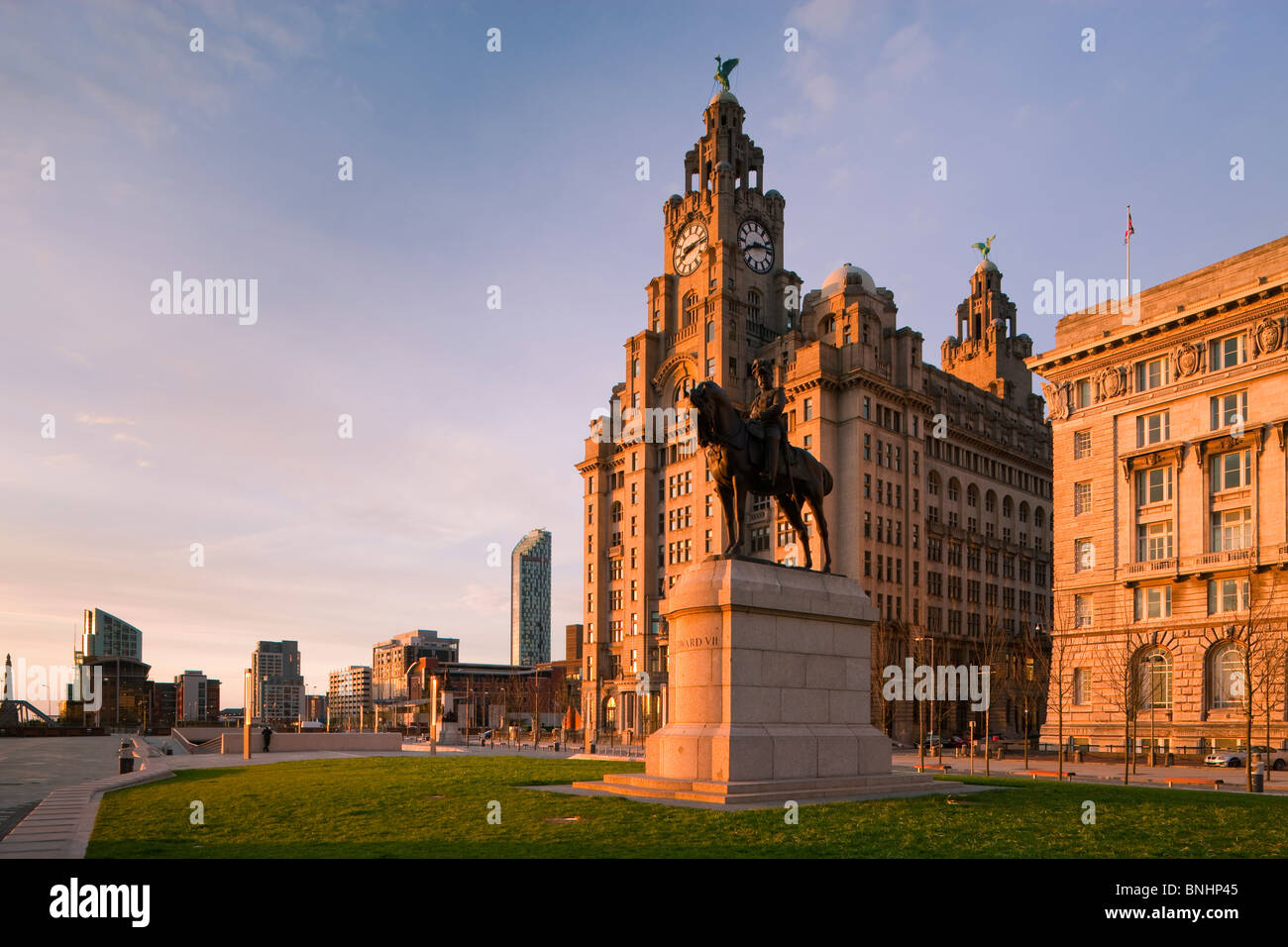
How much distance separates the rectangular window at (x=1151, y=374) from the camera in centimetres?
6288

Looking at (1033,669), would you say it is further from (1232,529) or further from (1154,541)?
(1232,529)

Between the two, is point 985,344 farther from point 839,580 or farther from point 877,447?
point 839,580

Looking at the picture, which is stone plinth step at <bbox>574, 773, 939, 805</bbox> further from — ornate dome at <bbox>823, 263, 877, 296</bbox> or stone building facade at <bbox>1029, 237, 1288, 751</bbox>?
ornate dome at <bbox>823, 263, 877, 296</bbox>

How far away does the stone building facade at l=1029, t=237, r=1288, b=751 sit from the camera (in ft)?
186

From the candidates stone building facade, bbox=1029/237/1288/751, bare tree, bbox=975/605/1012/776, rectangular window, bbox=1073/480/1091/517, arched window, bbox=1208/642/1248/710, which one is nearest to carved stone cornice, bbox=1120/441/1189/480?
stone building facade, bbox=1029/237/1288/751

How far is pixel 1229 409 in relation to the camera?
195 feet

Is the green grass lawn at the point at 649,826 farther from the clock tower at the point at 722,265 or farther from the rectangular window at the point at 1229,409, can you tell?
the clock tower at the point at 722,265

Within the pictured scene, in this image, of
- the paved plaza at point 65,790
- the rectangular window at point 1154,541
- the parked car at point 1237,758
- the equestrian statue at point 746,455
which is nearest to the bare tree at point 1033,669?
the rectangular window at point 1154,541

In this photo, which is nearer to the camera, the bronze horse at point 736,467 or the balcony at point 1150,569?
the bronze horse at point 736,467

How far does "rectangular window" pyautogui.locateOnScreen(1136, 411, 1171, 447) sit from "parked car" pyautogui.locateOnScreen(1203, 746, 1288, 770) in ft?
59.9

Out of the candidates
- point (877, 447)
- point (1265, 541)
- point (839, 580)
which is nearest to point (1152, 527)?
point (1265, 541)

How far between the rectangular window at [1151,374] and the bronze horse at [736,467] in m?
47.5

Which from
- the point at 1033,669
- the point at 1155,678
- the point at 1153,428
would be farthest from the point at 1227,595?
the point at 1033,669

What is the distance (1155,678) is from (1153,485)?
11.4 m
